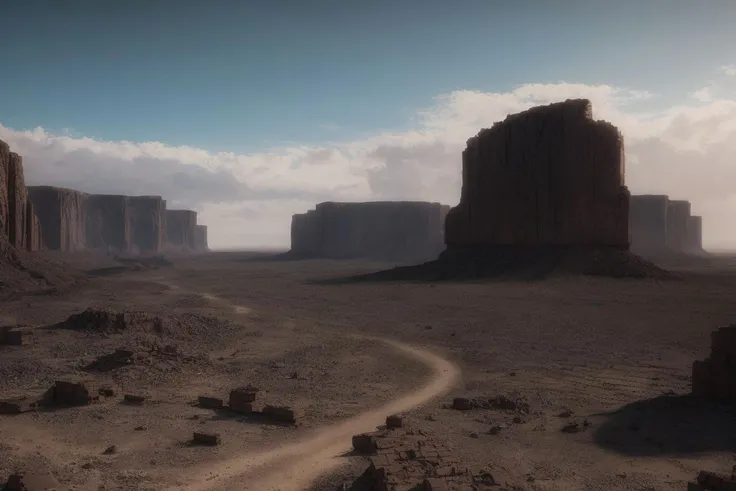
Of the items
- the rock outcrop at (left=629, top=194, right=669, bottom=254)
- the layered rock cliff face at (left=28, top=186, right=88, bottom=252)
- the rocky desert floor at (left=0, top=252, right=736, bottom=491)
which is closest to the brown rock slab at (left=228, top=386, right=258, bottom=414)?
the rocky desert floor at (left=0, top=252, right=736, bottom=491)

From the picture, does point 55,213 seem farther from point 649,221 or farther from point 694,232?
point 694,232

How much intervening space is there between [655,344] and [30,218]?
170ft

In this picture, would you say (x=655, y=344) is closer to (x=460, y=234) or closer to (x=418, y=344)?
(x=418, y=344)

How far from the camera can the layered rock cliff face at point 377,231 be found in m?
112

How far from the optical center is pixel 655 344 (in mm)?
21656

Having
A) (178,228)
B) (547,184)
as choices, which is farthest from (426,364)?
(178,228)

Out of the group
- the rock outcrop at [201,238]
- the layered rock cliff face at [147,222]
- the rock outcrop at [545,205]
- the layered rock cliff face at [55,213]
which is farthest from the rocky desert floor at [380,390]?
the rock outcrop at [201,238]

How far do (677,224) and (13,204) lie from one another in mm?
110570

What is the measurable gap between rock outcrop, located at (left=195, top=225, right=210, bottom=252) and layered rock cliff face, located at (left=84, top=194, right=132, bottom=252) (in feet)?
187

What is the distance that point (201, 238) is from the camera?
612 ft

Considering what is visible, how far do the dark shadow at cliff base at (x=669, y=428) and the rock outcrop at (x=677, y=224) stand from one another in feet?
361

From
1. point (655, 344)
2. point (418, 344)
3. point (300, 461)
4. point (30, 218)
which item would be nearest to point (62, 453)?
point (300, 461)

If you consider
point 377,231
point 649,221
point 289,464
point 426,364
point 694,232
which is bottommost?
point 426,364

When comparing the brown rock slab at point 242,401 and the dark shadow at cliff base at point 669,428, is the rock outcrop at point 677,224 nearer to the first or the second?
the dark shadow at cliff base at point 669,428
